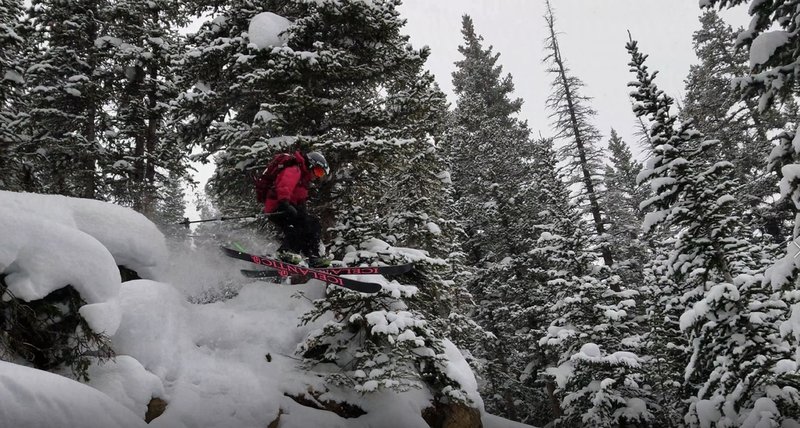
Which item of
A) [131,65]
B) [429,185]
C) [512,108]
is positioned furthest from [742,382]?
[512,108]

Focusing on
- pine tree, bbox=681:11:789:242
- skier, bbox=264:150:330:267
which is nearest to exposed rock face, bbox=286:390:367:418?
skier, bbox=264:150:330:267

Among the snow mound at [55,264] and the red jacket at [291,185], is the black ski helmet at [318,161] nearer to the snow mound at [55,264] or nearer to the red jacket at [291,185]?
the red jacket at [291,185]

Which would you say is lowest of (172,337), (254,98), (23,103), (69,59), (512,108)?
(172,337)

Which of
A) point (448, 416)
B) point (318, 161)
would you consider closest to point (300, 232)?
point (318, 161)

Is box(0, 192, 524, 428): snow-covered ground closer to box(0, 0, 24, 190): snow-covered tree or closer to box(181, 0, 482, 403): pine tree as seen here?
box(181, 0, 482, 403): pine tree

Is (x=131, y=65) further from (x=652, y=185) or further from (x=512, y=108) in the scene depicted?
(x=512, y=108)

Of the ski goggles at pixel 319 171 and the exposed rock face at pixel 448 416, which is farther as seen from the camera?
the exposed rock face at pixel 448 416

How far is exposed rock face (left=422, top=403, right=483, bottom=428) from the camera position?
943 centimetres

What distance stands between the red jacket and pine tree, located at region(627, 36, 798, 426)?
7.62m

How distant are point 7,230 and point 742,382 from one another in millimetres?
12711

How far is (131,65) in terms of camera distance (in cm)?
1714

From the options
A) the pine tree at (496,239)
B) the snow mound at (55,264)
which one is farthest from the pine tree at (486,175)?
the snow mound at (55,264)

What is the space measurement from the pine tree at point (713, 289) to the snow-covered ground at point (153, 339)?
5376 mm

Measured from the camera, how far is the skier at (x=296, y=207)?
8750mm
